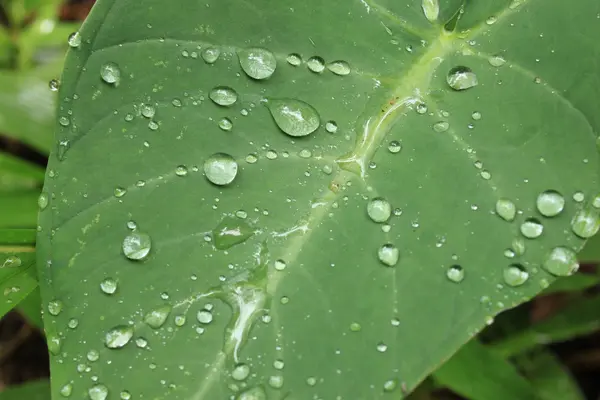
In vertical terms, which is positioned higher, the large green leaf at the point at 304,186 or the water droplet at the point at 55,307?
the large green leaf at the point at 304,186

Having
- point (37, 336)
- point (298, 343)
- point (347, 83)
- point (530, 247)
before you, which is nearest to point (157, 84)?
point (347, 83)

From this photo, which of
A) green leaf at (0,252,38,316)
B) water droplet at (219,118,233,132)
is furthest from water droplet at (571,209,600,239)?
green leaf at (0,252,38,316)

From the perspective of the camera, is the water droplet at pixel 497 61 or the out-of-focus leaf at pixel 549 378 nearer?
the water droplet at pixel 497 61

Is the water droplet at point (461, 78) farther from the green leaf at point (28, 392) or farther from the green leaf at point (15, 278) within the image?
the green leaf at point (28, 392)

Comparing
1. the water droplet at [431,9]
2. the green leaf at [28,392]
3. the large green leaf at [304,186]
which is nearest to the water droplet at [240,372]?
the large green leaf at [304,186]

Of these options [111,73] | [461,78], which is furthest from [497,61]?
[111,73]

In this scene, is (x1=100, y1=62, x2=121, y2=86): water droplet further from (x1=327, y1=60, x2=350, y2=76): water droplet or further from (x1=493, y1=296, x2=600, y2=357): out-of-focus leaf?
(x1=493, y1=296, x2=600, y2=357): out-of-focus leaf

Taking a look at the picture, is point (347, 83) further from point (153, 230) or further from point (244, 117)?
point (153, 230)
